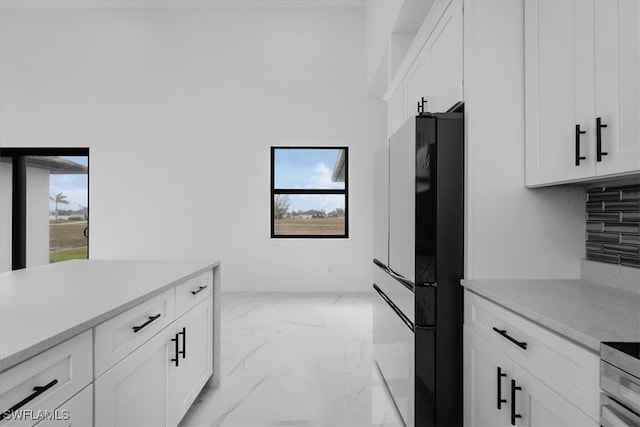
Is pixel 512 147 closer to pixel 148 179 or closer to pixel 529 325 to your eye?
pixel 529 325

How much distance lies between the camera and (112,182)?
522cm

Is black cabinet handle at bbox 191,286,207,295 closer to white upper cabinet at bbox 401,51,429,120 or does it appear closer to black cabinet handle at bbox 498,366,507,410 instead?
black cabinet handle at bbox 498,366,507,410

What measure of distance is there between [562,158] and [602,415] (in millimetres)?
893

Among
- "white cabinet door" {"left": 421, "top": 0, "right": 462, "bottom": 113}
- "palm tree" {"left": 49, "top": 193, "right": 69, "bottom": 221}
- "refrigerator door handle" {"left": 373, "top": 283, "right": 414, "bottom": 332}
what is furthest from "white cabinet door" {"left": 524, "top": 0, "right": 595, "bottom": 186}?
"palm tree" {"left": 49, "top": 193, "right": 69, "bottom": 221}

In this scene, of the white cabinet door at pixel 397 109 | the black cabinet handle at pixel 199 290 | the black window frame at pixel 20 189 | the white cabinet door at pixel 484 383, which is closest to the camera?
the white cabinet door at pixel 484 383

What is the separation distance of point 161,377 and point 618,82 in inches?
76.7

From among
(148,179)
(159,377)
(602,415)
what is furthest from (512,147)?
(148,179)

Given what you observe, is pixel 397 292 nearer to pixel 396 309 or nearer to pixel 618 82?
pixel 396 309

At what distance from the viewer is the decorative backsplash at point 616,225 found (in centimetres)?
143

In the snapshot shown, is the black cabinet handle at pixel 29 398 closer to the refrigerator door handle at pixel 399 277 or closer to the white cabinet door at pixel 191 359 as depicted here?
the white cabinet door at pixel 191 359

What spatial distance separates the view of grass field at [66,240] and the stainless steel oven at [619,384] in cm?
607

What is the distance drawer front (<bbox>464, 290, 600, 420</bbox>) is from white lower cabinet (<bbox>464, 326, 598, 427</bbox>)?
1.0 inches

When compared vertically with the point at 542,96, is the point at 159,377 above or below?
below

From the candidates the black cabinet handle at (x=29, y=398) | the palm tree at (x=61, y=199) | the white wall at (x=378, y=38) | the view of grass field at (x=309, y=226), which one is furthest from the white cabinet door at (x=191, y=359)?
the palm tree at (x=61, y=199)
